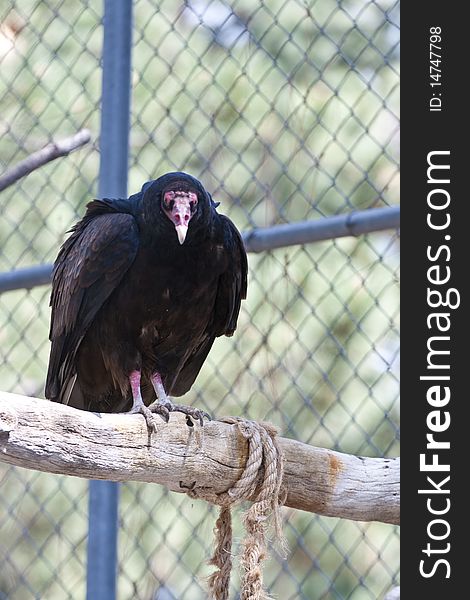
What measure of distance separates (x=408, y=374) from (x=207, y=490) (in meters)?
0.54

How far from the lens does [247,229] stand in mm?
4352

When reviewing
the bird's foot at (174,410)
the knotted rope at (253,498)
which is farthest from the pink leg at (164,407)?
the knotted rope at (253,498)

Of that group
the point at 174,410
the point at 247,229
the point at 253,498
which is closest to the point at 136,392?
the point at 174,410

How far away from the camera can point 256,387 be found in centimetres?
407

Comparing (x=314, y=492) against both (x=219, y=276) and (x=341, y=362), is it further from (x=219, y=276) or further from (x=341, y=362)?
(x=341, y=362)

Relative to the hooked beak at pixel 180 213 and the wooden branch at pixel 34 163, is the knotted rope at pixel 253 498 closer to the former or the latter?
the hooked beak at pixel 180 213

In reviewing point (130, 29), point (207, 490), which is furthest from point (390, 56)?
point (207, 490)

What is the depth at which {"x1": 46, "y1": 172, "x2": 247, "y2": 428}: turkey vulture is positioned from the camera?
319 cm

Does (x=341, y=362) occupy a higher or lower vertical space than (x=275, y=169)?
lower

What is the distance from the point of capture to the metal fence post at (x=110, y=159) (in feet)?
10.8

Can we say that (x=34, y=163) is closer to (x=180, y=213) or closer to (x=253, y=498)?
(x=180, y=213)

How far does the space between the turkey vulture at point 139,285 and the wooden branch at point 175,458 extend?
472mm

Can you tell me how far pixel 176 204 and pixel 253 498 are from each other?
871 mm

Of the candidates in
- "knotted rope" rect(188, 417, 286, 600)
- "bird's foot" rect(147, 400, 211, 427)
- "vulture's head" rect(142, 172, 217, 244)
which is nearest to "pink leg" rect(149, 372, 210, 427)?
"bird's foot" rect(147, 400, 211, 427)
